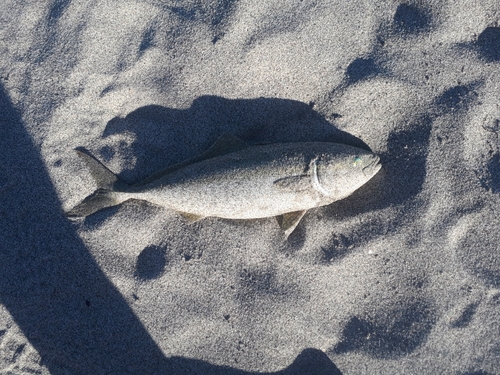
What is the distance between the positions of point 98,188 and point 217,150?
117 cm

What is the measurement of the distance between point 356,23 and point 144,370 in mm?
3773

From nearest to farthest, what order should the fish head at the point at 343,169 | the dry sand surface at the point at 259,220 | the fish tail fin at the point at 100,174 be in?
the fish head at the point at 343,169
the dry sand surface at the point at 259,220
the fish tail fin at the point at 100,174

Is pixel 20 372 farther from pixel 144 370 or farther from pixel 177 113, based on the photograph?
pixel 177 113

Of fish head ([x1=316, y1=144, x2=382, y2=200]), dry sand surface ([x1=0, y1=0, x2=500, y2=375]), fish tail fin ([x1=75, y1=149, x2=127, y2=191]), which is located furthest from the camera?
fish tail fin ([x1=75, y1=149, x2=127, y2=191])

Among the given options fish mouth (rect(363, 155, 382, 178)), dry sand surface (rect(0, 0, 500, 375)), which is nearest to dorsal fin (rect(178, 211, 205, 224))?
dry sand surface (rect(0, 0, 500, 375))

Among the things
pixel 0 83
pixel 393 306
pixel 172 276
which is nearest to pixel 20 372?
pixel 172 276

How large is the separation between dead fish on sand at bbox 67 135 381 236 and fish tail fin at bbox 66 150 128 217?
0.01 meters

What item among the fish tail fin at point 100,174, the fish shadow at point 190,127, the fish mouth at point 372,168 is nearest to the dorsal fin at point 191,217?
the fish shadow at point 190,127

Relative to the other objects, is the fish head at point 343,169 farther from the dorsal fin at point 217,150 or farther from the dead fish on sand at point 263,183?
the dorsal fin at point 217,150

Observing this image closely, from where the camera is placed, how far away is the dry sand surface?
10.4 feet

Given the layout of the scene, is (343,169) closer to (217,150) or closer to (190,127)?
(217,150)

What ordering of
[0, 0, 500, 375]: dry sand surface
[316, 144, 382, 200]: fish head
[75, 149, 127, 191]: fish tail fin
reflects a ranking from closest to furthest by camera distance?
[316, 144, 382, 200]: fish head, [0, 0, 500, 375]: dry sand surface, [75, 149, 127, 191]: fish tail fin

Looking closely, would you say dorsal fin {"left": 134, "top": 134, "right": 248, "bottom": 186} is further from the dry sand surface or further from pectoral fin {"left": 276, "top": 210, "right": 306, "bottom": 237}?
pectoral fin {"left": 276, "top": 210, "right": 306, "bottom": 237}

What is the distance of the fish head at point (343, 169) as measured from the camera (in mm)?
3031
